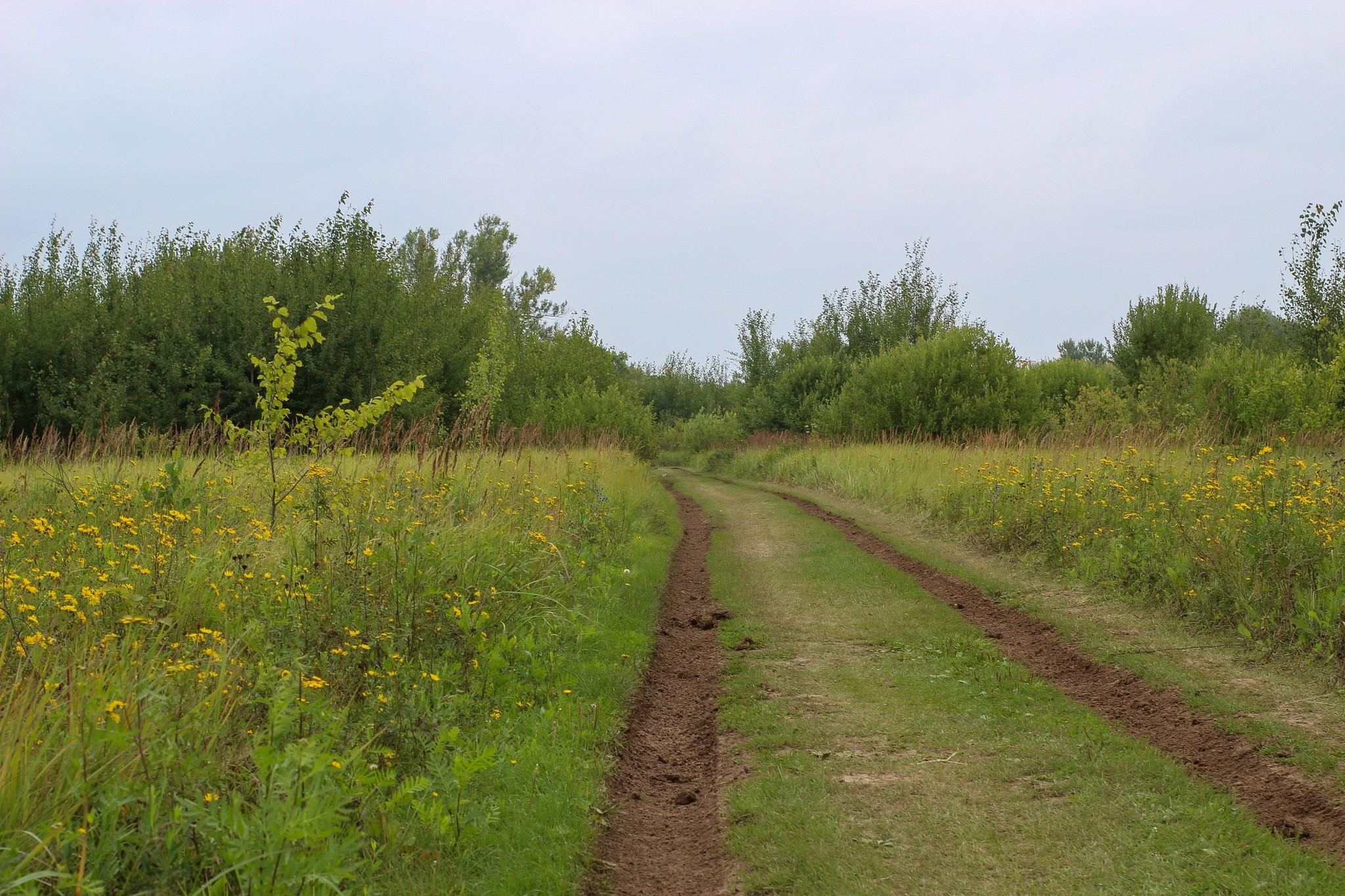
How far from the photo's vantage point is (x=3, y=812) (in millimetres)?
2746

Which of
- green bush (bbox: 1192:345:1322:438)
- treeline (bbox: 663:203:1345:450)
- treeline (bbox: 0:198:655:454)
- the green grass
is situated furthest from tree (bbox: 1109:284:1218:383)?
the green grass

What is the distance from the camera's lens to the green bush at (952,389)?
A: 2728 cm

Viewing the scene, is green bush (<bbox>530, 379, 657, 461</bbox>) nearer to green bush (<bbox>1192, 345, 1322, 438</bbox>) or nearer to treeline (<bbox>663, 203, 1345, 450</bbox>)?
treeline (<bbox>663, 203, 1345, 450</bbox>)

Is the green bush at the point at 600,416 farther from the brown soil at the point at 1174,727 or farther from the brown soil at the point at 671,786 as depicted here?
the brown soil at the point at 671,786

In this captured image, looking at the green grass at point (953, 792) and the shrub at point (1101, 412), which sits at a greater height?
the shrub at point (1101, 412)

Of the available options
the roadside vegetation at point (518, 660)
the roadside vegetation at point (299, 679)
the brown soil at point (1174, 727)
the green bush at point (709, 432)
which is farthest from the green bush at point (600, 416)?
the brown soil at point (1174, 727)

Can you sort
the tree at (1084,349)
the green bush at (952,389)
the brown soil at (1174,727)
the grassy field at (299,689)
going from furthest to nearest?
the tree at (1084,349) → the green bush at (952,389) → the brown soil at (1174,727) → the grassy field at (299,689)

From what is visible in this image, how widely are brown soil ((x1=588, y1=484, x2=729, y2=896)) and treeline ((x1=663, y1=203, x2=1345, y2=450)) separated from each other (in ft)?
31.7

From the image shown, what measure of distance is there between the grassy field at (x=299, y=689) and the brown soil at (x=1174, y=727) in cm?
327

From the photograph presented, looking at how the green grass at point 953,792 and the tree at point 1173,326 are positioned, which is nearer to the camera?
the green grass at point 953,792

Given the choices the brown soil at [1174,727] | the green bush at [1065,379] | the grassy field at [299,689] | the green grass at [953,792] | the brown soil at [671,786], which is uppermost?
the green bush at [1065,379]

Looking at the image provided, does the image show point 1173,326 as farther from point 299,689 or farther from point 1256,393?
point 299,689

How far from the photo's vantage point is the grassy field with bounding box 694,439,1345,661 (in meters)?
6.89

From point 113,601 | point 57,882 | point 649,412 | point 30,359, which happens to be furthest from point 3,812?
point 649,412
